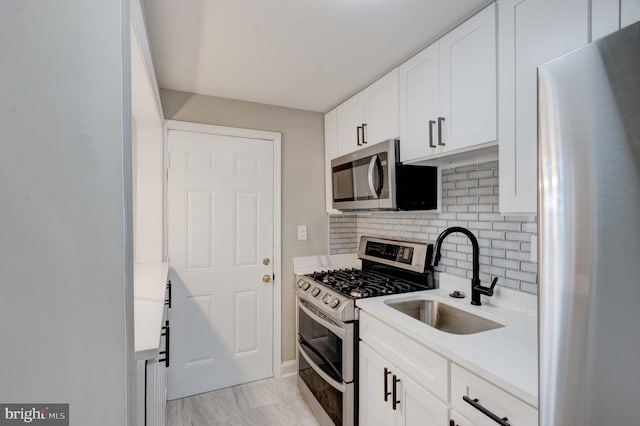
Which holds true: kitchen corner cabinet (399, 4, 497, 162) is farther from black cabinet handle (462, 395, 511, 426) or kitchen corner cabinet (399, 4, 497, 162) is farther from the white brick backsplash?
black cabinet handle (462, 395, 511, 426)

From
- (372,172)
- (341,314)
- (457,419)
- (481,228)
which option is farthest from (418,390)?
(372,172)

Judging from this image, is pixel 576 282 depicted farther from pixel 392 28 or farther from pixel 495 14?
pixel 392 28

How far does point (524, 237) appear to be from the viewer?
155cm

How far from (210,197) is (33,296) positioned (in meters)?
2.07

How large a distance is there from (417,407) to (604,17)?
158 cm

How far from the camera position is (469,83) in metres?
1.46

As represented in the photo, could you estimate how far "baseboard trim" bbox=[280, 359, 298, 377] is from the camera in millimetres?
2707

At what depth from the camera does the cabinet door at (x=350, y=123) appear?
2299 millimetres

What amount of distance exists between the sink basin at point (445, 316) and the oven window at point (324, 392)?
656 mm

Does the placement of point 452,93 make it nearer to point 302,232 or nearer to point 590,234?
point 590,234

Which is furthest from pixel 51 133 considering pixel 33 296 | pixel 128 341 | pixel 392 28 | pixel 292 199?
pixel 292 199

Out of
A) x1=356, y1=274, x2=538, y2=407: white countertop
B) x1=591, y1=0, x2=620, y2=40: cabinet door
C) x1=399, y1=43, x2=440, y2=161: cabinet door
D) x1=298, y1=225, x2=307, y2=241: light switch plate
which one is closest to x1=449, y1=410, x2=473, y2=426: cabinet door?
x1=356, y1=274, x2=538, y2=407: white countertop

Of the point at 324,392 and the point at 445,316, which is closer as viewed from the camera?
the point at 445,316

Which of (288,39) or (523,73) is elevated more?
(288,39)
